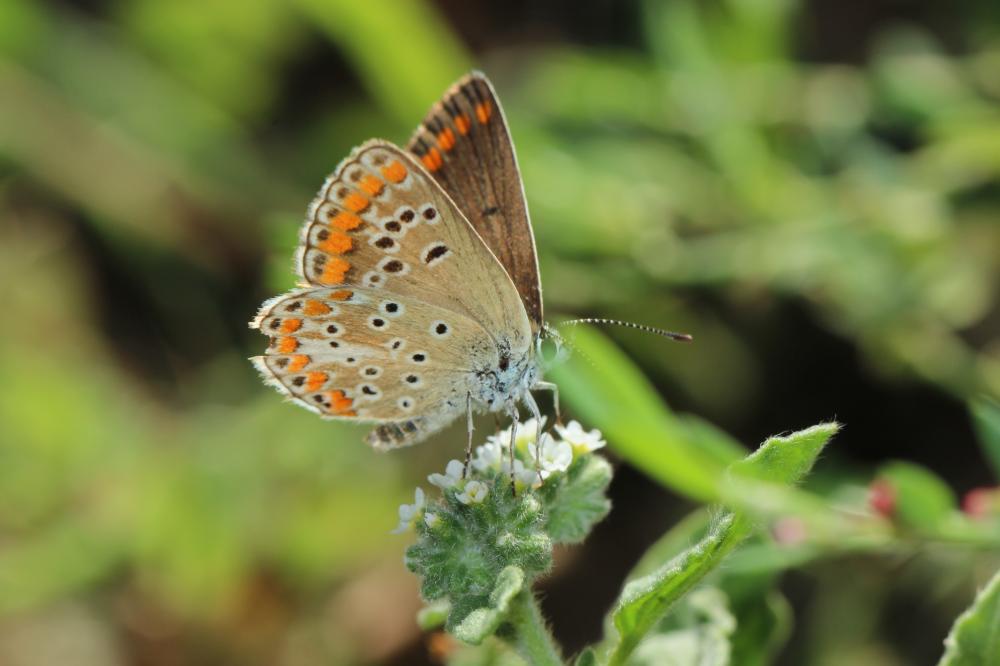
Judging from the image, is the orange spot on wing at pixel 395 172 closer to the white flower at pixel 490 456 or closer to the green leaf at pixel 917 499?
the white flower at pixel 490 456

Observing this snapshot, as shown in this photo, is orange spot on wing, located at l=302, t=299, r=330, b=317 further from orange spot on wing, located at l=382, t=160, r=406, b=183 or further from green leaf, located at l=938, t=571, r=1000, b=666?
green leaf, located at l=938, t=571, r=1000, b=666

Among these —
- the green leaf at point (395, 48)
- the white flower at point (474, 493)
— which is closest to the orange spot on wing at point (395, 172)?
the white flower at point (474, 493)

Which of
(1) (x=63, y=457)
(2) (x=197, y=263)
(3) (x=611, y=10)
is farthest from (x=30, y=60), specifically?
(3) (x=611, y=10)

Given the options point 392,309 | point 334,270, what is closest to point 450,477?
point 392,309

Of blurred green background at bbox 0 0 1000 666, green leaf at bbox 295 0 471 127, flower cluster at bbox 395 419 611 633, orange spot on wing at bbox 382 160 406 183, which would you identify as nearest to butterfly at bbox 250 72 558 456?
orange spot on wing at bbox 382 160 406 183

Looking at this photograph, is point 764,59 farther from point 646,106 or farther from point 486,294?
point 486,294
